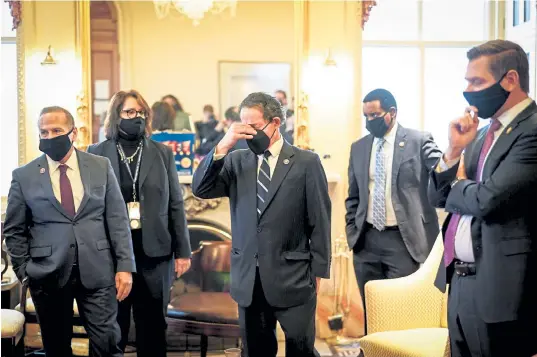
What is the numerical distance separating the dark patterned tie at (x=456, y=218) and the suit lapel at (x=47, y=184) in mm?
1630

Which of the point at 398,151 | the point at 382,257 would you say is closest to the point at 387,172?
the point at 398,151

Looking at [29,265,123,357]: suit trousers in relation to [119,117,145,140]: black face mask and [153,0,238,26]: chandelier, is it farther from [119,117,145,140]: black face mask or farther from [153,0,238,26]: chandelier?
[153,0,238,26]: chandelier

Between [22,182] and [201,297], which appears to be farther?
[201,297]

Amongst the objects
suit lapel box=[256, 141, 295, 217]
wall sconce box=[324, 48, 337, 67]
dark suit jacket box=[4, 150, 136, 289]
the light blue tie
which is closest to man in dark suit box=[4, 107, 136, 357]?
dark suit jacket box=[4, 150, 136, 289]

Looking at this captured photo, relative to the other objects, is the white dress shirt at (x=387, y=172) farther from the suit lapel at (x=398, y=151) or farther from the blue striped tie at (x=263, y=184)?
the blue striped tie at (x=263, y=184)

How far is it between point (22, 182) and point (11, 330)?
107 cm

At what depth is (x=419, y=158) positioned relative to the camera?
3764 mm

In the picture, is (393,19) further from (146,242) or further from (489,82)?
(489,82)

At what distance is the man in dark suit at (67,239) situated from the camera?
10.2 feet

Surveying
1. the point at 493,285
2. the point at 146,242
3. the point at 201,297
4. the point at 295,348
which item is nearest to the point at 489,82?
the point at 493,285

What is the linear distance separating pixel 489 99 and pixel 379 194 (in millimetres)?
1511

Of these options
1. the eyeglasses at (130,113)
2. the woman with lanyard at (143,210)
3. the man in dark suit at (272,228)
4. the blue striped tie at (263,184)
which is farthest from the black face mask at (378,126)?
the eyeglasses at (130,113)

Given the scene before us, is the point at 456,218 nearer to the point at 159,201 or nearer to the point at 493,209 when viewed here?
the point at 493,209

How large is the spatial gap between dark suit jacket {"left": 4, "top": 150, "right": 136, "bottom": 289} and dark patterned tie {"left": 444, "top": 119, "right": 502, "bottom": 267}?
1479 mm
